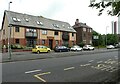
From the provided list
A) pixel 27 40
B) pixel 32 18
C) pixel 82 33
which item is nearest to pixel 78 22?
pixel 82 33

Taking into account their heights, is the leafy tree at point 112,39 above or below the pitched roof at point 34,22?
below

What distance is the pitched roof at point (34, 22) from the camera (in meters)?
53.2

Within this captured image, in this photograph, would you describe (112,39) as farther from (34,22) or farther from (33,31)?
(33,31)

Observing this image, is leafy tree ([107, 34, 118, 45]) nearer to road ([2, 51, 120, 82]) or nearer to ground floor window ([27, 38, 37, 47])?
ground floor window ([27, 38, 37, 47])

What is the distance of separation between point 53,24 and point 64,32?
4477 millimetres

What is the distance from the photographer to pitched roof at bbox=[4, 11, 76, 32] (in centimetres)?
5319

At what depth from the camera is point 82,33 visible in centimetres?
7956

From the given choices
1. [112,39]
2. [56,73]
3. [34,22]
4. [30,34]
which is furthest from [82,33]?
[56,73]

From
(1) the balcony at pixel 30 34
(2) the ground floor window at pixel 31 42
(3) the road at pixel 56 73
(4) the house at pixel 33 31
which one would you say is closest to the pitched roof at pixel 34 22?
(4) the house at pixel 33 31

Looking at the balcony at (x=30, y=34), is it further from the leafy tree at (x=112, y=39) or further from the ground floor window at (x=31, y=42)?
the leafy tree at (x=112, y=39)

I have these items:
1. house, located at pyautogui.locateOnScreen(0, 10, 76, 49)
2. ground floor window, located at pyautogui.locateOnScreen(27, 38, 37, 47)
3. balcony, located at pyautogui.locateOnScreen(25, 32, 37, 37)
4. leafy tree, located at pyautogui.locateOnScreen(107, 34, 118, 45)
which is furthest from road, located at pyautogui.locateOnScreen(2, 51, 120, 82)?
leafy tree, located at pyautogui.locateOnScreen(107, 34, 118, 45)

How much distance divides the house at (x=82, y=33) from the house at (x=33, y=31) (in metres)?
10.7

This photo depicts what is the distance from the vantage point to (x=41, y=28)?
58469mm

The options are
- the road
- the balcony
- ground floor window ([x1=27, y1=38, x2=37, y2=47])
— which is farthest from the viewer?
ground floor window ([x1=27, y1=38, x2=37, y2=47])
